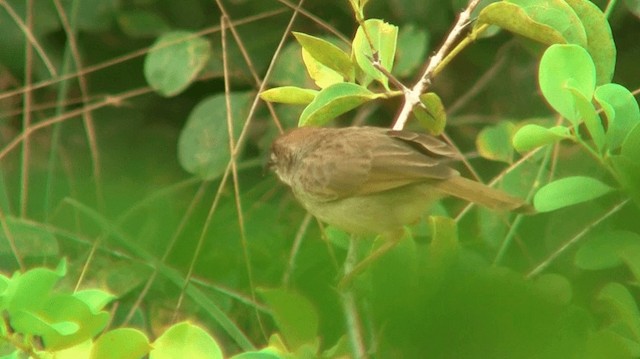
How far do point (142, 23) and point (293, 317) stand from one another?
2.39 meters

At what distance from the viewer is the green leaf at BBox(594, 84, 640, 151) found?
1.24m

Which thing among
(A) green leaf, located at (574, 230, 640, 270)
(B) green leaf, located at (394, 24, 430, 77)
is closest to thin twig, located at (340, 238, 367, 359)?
(A) green leaf, located at (574, 230, 640, 270)

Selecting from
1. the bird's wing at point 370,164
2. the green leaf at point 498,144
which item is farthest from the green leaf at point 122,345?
the green leaf at point 498,144

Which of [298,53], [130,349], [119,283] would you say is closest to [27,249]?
[119,283]

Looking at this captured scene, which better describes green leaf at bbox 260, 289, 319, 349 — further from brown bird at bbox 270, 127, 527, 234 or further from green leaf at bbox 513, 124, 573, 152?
brown bird at bbox 270, 127, 527, 234

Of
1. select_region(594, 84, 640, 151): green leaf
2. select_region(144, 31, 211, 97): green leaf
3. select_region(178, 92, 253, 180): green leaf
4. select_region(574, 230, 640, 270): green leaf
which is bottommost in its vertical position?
select_region(178, 92, 253, 180): green leaf

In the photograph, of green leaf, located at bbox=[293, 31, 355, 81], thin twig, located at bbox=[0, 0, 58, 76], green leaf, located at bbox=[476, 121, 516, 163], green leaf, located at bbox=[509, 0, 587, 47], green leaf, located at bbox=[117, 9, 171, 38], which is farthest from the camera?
green leaf, located at bbox=[117, 9, 171, 38]

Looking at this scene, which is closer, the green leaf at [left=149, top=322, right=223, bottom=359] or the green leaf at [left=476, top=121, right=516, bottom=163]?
the green leaf at [left=149, top=322, right=223, bottom=359]

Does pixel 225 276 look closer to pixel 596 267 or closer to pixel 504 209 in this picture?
pixel 504 209

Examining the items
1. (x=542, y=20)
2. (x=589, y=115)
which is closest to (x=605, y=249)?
(x=589, y=115)

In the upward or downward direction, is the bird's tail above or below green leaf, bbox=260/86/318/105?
below

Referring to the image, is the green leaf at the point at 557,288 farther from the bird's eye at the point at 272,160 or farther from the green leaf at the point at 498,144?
the bird's eye at the point at 272,160

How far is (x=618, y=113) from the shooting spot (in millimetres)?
1261

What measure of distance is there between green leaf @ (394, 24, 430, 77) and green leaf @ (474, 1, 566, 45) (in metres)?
1.22
